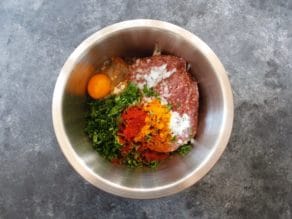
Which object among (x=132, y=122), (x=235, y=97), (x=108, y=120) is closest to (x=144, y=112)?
(x=132, y=122)

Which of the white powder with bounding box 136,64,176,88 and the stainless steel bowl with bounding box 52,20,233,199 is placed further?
the white powder with bounding box 136,64,176,88

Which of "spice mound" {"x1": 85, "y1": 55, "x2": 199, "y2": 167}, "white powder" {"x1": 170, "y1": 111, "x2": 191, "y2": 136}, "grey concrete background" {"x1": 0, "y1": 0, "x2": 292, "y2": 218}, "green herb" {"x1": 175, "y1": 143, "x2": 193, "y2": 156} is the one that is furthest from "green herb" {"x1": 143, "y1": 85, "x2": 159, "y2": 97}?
"grey concrete background" {"x1": 0, "y1": 0, "x2": 292, "y2": 218}

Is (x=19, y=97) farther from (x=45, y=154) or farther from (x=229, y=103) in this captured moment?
(x=229, y=103)

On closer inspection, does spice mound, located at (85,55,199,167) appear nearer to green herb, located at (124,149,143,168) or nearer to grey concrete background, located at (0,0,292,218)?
green herb, located at (124,149,143,168)

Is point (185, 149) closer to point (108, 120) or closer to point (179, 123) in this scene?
point (179, 123)

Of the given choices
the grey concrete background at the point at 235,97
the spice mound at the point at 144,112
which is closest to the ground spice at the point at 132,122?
the spice mound at the point at 144,112

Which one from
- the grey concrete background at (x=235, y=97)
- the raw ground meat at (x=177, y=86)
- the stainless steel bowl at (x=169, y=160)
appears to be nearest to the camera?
the stainless steel bowl at (x=169, y=160)

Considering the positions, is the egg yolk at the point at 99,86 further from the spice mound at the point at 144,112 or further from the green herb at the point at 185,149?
the green herb at the point at 185,149
